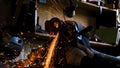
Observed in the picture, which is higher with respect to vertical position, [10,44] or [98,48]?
[10,44]

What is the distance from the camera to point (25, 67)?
136 cm

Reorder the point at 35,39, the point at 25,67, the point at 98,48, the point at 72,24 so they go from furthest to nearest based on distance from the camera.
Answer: the point at 98,48 < the point at 35,39 < the point at 25,67 < the point at 72,24

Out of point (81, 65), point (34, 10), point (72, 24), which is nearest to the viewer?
point (81, 65)

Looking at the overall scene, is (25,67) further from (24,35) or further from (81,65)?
(24,35)

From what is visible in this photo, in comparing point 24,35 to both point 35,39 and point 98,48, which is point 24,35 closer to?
point 35,39

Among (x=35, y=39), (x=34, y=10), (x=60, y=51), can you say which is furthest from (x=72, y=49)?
(x=35, y=39)

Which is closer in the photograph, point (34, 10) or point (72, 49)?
point (72, 49)

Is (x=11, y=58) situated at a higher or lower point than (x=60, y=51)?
lower

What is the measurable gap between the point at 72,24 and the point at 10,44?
0.68 metres

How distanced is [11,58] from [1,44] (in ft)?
0.46

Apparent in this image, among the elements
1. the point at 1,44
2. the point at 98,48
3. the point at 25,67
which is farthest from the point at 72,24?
the point at 98,48

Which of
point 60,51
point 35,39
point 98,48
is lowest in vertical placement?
point 98,48

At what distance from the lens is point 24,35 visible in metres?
1.96

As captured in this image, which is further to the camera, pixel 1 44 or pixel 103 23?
pixel 103 23
